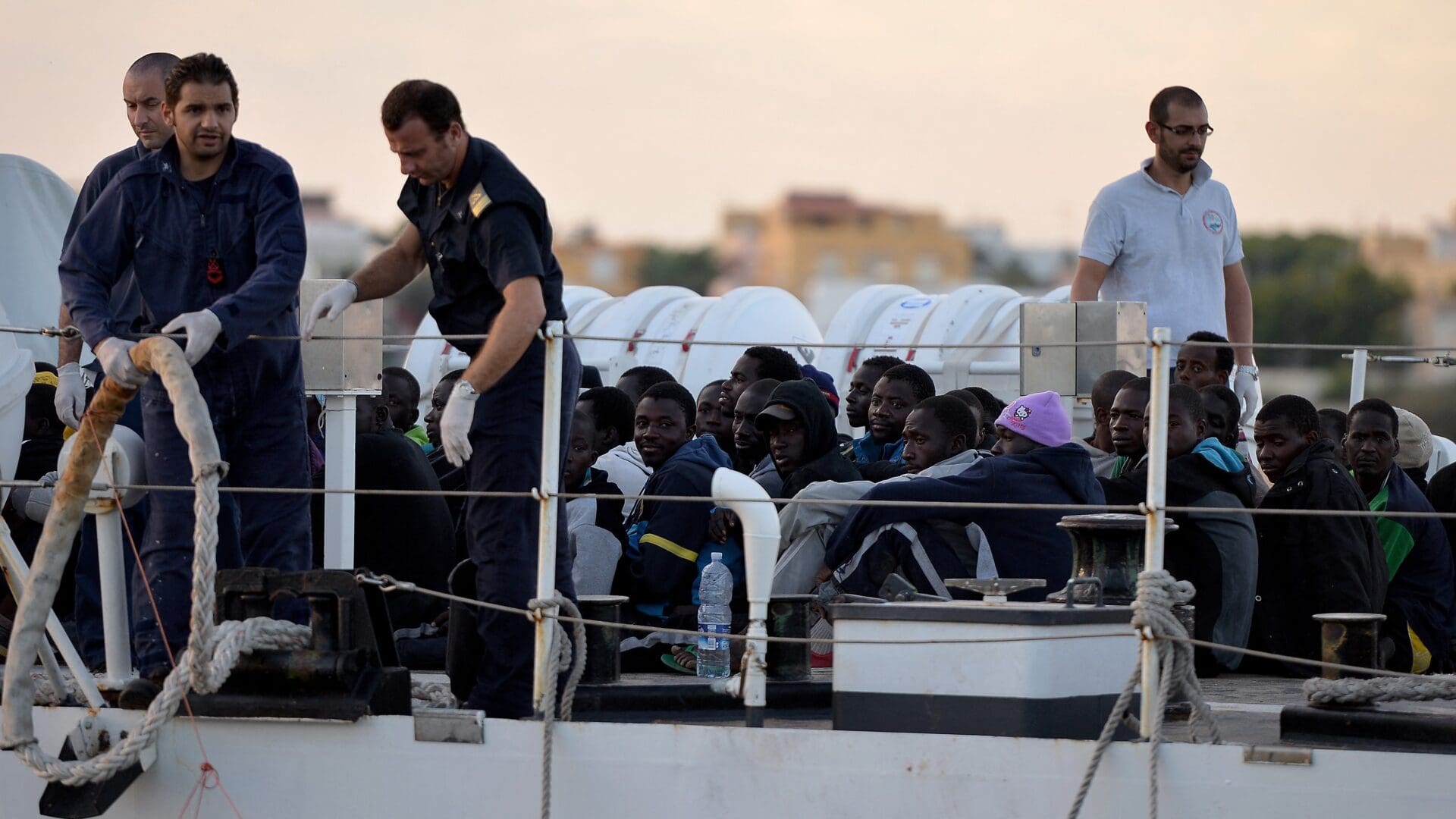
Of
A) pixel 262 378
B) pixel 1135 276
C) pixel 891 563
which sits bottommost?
pixel 891 563

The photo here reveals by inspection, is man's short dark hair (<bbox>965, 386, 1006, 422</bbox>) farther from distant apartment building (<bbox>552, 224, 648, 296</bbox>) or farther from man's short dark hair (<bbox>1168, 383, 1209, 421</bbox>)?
distant apartment building (<bbox>552, 224, 648, 296</bbox>)

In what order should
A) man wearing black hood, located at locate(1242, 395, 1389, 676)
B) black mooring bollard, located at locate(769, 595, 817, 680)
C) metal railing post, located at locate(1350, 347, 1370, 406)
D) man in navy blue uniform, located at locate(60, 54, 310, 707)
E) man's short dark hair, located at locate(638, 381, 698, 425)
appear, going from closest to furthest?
man in navy blue uniform, located at locate(60, 54, 310, 707)
black mooring bollard, located at locate(769, 595, 817, 680)
man wearing black hood, located at locate(1242, 395, 1389, 676)
man's short dark hair, located at locate(638, 381, 698, 425)
metal railing post, located at locate(1350, 347, 1370, 406)

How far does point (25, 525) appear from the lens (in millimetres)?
6855

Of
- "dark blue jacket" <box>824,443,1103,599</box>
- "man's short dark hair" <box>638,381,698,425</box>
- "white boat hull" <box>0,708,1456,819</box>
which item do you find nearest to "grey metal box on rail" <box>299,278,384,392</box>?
"man's short dark hair" <box>638,381,698,425</box>

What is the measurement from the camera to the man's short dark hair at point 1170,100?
24.1ft

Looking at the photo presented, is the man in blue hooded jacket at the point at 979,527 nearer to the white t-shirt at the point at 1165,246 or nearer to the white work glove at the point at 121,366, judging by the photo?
the white t-shirt at the point at 1165,246

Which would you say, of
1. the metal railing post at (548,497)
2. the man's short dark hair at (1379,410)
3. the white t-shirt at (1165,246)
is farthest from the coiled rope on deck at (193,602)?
the man's short dark hair at (1379,410)

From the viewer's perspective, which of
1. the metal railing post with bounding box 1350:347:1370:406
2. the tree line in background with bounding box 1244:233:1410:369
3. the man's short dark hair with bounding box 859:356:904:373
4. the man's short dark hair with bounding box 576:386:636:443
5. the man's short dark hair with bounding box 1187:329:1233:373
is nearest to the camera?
the man's short dark hair with bounding box 1187:329:1233:373

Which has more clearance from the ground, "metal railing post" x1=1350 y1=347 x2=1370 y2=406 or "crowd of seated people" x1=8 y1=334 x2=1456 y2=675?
"metal railing post" x1=1350 y1=347 x2=1370 y2=406

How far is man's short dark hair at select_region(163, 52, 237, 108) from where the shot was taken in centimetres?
499

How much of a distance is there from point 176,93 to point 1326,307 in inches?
1243

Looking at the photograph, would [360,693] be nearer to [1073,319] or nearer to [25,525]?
[25,525]

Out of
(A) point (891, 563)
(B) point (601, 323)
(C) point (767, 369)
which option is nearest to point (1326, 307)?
(B) point (601, 323)

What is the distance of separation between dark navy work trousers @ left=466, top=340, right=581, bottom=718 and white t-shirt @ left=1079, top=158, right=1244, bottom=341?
343cm
